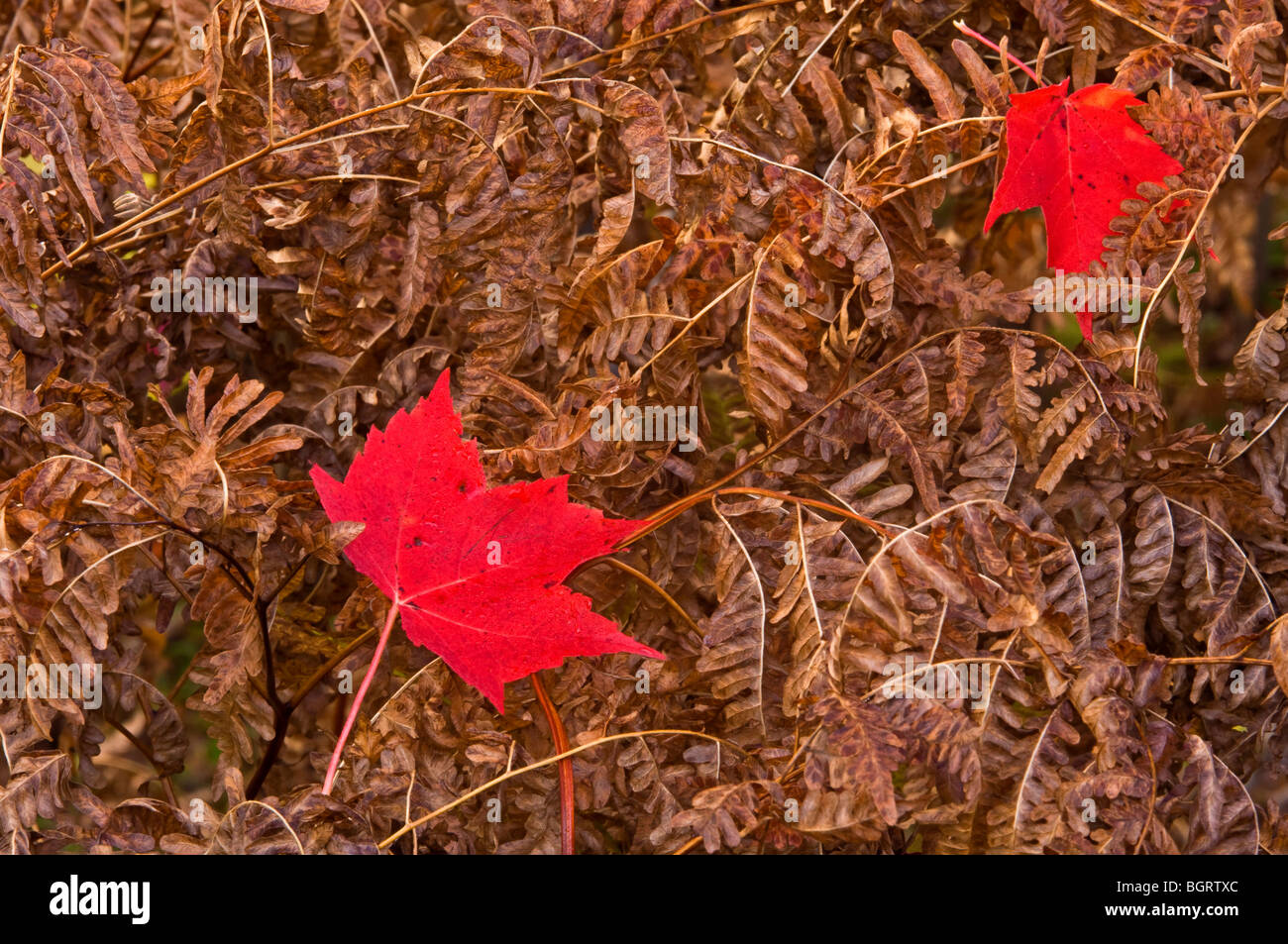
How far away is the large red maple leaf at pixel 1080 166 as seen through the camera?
0.64 m

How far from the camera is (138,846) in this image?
0.59 meters

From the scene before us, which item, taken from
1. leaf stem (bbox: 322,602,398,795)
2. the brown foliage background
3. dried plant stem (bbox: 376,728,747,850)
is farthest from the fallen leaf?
dried plant stem (bbox: 376,728,747,850)

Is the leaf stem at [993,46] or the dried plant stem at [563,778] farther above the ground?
the leaf stem at [993,46]

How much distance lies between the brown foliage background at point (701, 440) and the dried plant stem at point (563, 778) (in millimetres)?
18

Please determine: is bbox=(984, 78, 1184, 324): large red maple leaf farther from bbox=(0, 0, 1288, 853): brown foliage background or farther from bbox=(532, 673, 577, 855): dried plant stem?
bbox=(532, 673, 577, 855): dried plant stem

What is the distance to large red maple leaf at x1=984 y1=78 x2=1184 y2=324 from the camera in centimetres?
64

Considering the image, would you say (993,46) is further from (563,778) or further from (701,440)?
(563,778)

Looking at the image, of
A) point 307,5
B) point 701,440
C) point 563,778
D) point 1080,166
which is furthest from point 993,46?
point 563,778

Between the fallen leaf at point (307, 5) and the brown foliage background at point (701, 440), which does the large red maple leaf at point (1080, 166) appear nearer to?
the brown foliage background at point (701, 440)

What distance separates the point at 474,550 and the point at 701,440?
0.18 m

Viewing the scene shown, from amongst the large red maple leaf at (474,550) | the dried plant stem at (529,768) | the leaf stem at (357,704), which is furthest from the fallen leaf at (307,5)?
the dried plant stem at (529,768)

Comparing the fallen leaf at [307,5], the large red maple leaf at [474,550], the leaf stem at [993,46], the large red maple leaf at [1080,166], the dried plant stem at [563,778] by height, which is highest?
the fallen leaf at [307,5]
